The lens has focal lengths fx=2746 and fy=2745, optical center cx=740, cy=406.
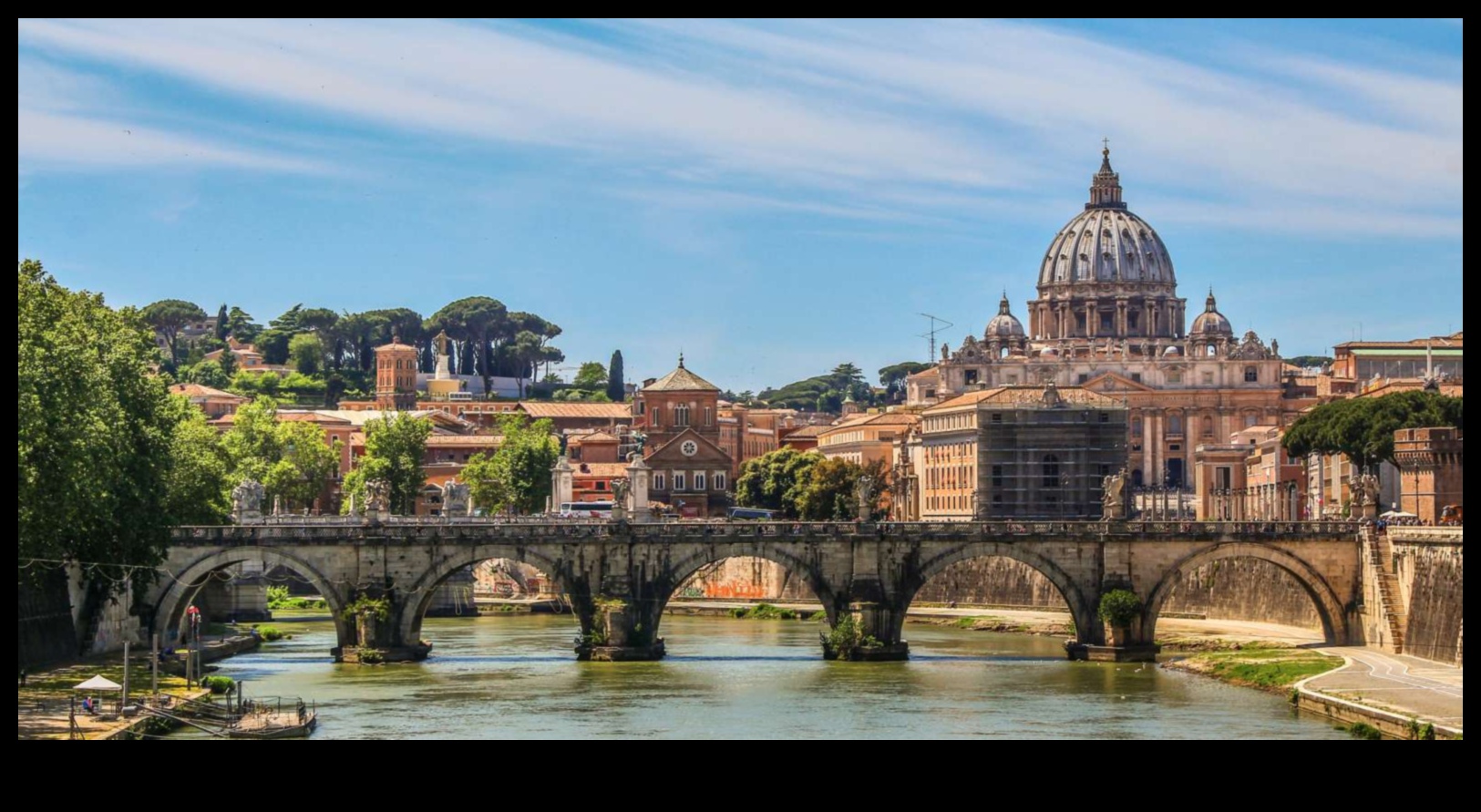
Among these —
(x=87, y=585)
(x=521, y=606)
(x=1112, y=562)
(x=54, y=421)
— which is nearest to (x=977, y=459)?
(x=521, y=606)

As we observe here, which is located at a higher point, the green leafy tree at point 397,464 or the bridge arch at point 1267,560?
the green leafy tree at point 397,464

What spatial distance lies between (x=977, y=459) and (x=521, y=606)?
115ft

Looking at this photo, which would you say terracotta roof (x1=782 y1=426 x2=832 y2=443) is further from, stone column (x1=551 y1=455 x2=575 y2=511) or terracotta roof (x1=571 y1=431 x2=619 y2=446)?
stone column (x1=551 y1=455 x2=575 y2=511)

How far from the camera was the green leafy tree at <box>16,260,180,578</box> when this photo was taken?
58.7 metres

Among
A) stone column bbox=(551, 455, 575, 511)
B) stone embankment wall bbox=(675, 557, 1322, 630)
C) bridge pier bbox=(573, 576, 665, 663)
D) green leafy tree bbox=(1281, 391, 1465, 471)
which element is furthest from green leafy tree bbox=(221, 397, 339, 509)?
green leafy tree bbox=(1281, 391, 1465, 471)

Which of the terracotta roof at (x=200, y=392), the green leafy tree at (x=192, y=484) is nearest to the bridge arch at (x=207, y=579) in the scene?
the green leafy tree at (x=192, y=484)

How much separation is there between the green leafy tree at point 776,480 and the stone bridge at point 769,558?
6363 cm

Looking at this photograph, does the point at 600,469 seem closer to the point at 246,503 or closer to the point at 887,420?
the point at 887,420

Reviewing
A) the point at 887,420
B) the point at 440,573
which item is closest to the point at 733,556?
the point at 440,573

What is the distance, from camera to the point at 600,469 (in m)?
166

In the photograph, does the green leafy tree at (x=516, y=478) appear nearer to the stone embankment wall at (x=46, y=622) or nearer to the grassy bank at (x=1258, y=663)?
the grassy bank at (x=1258, y=663)

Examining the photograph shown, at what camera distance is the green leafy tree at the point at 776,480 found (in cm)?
14623

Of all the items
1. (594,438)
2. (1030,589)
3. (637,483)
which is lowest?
(1030,589)

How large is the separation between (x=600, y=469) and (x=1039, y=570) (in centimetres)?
8818
